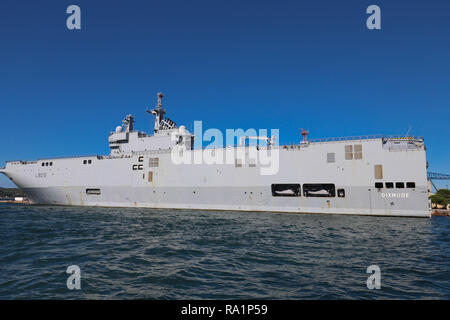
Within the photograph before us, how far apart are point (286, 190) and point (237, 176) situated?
511 cm

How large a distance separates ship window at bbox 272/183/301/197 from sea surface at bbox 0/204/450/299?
9426mm

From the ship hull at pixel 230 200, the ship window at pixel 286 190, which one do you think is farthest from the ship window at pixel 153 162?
the ship window at pixel 286 190

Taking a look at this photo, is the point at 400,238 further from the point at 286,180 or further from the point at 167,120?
the point at 167,120

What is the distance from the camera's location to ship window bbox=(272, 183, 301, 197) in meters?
24.7

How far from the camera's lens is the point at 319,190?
2406cm

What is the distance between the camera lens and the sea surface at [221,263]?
6629mm

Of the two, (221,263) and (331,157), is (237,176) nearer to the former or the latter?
(331,157)

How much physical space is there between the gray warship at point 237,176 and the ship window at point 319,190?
9cm

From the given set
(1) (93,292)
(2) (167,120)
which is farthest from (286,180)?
(1) (93,292)
